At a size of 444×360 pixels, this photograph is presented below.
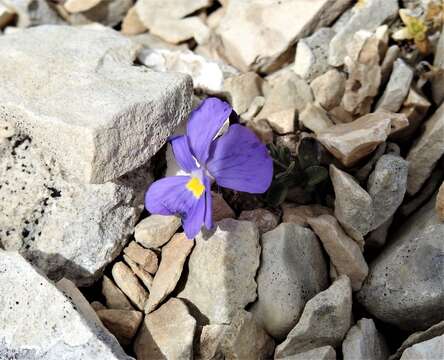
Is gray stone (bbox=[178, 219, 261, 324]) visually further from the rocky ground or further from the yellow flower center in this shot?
the yellow flower center

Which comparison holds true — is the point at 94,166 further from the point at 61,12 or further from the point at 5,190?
the point at 61,12

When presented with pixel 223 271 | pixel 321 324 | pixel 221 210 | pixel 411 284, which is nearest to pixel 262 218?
pixel 221 210

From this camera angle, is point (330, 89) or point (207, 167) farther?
point (330, 89)

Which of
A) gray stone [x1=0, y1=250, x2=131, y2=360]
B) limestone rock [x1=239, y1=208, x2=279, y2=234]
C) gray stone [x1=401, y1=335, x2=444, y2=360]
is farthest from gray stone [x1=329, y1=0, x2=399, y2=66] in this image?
gray stone [x1=0, y1=250, x2=131, y2=360]

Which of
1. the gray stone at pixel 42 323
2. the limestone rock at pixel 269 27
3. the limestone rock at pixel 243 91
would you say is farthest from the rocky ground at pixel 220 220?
the limestone rock at pixel 269 27

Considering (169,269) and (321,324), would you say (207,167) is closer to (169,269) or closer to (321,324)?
(169,269)

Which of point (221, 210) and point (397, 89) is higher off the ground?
point (397, 89)

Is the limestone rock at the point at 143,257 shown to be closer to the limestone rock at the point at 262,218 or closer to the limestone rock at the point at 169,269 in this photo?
the limestone rock at the point at 169,269
